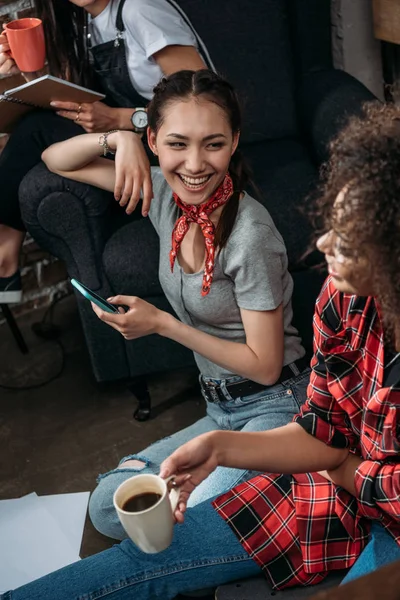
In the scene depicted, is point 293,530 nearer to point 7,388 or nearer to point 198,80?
point 198,80

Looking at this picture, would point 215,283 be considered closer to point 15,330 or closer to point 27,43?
point 27,43

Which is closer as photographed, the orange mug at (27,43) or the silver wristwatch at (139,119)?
the orange mug at (27,43)

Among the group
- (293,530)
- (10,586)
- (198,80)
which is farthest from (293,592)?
(198,80)

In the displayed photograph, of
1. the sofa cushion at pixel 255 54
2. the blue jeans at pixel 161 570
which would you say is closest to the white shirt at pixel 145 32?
the sofa cushion at pixel 255 54

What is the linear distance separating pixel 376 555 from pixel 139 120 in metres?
1.30

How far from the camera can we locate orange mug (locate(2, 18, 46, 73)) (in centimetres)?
192

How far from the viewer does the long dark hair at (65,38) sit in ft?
6.88

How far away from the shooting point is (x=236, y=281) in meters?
1.63

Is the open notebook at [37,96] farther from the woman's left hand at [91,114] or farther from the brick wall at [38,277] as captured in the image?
the brick wall at [38,277]

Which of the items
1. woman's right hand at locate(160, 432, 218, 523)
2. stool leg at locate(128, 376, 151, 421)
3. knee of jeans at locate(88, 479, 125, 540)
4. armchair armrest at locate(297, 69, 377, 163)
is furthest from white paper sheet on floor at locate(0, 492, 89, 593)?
armchair armrest at locate(297, 69, 377, 163)

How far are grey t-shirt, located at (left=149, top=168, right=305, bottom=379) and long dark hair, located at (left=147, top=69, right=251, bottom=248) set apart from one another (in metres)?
0.02

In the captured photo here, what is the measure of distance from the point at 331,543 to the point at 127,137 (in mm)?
1026

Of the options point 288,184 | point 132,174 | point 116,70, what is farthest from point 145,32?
point 288,184

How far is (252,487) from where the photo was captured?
131 cm
